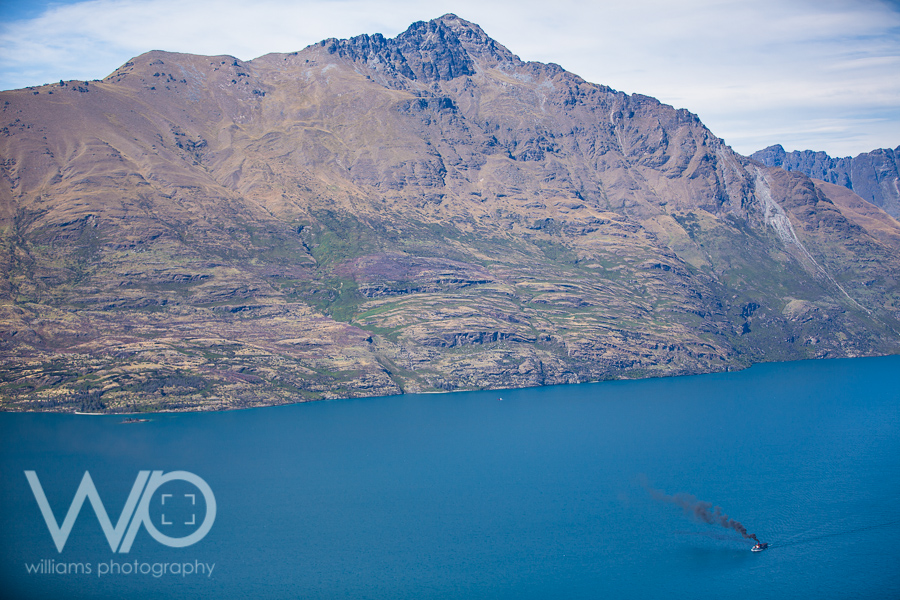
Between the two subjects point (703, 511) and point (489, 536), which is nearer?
point (489, 536)

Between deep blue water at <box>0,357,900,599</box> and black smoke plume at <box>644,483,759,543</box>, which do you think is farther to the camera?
black smoke plume at <box>644,483,759,543</box>

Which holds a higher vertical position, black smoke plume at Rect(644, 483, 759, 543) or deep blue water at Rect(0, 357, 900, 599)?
black smoke plume at Rect(644, 483, 759, 543)

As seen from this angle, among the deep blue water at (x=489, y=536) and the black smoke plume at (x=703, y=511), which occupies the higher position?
the black smoke plume at (x=703, y=511)

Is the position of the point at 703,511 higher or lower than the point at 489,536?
higher

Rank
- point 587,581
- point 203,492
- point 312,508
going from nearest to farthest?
point 587,581, point 312,508, point 203,492

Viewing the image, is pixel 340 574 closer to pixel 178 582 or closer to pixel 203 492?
pixel 178 582

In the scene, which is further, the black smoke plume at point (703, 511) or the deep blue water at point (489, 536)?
the black smoke plume at point (703, 511)

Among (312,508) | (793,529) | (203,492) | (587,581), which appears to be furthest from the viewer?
(203,492)

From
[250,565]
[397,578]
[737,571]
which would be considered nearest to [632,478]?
[737,571]
